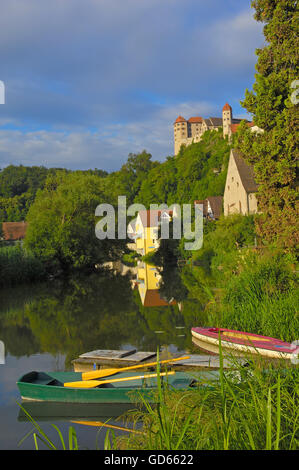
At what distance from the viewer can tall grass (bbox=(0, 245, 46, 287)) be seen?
28281mm

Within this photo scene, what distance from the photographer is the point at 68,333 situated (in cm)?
1476

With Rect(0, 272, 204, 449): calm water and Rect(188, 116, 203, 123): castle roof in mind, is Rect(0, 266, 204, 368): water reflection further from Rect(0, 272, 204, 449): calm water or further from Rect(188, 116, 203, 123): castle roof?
Rect(188, 116, 203, 123): castle roof

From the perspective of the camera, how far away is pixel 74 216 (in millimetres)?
37031

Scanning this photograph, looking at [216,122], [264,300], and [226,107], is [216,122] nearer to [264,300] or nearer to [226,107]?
[226,107]

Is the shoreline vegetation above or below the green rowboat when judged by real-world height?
above

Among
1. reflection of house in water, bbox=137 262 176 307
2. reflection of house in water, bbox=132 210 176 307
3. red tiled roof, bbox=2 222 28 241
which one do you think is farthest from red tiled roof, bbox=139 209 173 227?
reflection of house in water, bbox=137 262 176 307

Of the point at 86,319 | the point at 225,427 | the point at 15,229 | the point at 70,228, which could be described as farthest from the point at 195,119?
the point at 225,427

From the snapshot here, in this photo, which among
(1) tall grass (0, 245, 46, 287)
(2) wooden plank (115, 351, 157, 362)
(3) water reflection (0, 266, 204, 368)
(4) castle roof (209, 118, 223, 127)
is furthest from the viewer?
(4) castle roof (209, 118, 223, 127)

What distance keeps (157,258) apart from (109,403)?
4283 centimetres

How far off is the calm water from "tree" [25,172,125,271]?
7992 mm

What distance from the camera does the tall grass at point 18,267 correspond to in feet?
92.8

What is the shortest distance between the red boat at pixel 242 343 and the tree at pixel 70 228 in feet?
73.3

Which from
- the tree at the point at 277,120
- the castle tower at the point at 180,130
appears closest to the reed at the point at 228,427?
the tree at the point at 277,120
